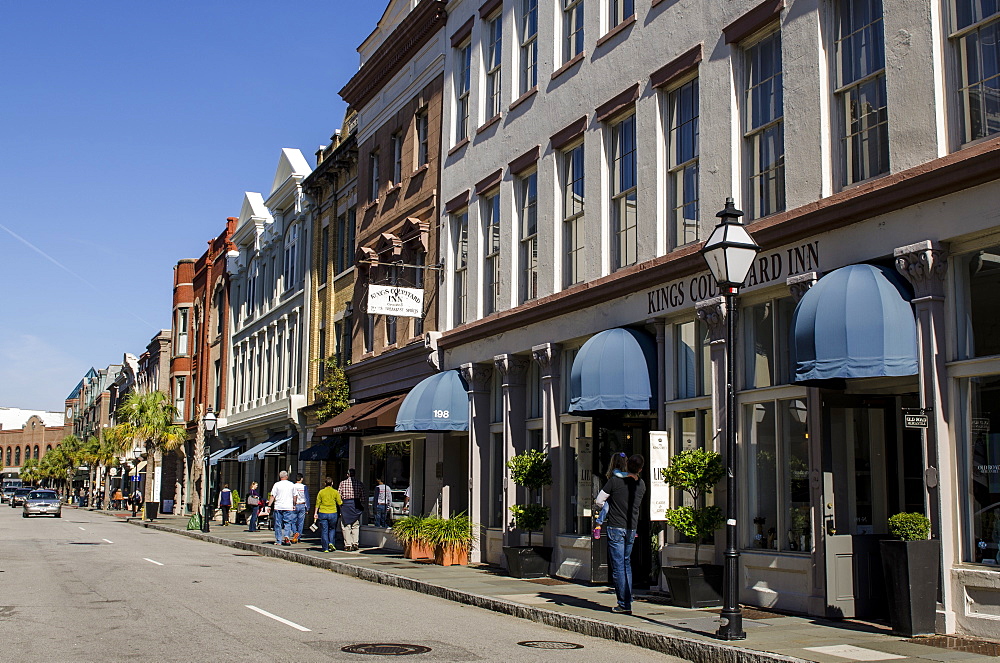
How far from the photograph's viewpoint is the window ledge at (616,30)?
56.2ft

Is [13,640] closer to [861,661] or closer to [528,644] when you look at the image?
[528,644]

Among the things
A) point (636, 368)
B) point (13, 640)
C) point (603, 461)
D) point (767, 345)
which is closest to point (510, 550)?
point (603, 461)

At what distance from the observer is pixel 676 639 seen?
10.7m

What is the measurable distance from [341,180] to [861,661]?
2756 cm

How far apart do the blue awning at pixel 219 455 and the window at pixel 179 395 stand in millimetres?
10963

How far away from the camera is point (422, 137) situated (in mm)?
26453

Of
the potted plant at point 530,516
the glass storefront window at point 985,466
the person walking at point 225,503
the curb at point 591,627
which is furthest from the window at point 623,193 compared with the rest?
the person walking at point 225,503

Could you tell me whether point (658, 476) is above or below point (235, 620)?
above

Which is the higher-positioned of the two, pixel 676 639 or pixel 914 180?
pixel 914 180

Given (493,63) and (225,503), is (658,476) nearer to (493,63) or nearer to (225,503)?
(493,63)

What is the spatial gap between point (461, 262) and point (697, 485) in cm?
1085

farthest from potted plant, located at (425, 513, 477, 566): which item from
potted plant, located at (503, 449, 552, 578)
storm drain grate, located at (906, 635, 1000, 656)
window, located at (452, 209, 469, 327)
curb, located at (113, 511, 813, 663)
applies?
storm drain grate, located at (906, 635, 1000, 656)

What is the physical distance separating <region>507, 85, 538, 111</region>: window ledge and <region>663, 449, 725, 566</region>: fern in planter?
890 cm

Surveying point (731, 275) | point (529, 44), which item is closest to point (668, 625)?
point (731, 275)
